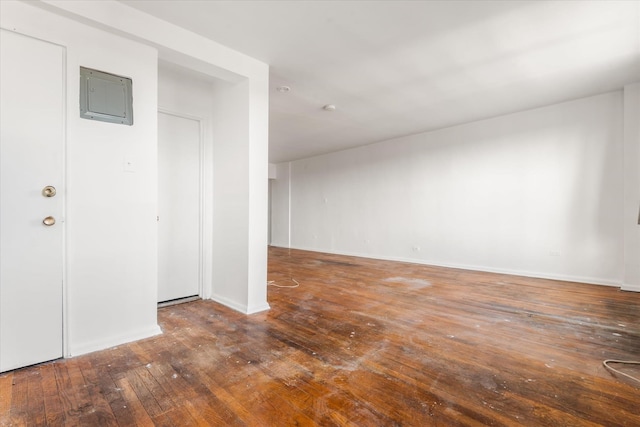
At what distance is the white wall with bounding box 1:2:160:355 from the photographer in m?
2.15

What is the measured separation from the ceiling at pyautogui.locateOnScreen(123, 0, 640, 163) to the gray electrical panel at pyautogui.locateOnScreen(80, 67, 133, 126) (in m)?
0.60

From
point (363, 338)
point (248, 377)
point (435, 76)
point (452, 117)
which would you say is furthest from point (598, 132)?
point (248, 377)

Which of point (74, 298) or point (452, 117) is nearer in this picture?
point (74, 298)

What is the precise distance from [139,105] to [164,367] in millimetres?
2102

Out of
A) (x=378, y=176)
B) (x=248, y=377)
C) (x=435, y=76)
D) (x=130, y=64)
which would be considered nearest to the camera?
(x=248, y=377)

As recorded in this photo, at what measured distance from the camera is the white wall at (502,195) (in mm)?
4367

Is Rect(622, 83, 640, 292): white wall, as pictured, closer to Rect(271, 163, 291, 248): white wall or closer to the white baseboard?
the white baseboard

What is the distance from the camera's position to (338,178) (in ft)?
26.1

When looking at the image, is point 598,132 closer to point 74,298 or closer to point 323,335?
point 323,335

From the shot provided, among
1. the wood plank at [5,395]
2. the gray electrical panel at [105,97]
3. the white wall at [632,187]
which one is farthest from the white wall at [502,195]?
the wood plank at [5,395]

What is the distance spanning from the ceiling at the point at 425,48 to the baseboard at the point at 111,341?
264 centimetres

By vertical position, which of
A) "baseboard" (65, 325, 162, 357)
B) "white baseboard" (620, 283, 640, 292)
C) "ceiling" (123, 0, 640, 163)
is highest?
"ceiling" (123, 0, 640, 163)

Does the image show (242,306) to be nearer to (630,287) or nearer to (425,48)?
(425,48)

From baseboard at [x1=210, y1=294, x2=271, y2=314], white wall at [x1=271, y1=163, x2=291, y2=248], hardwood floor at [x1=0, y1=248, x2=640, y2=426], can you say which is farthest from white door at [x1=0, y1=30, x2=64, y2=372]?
white wall at [x1=271, y1=163, x2=291, y2=248]
